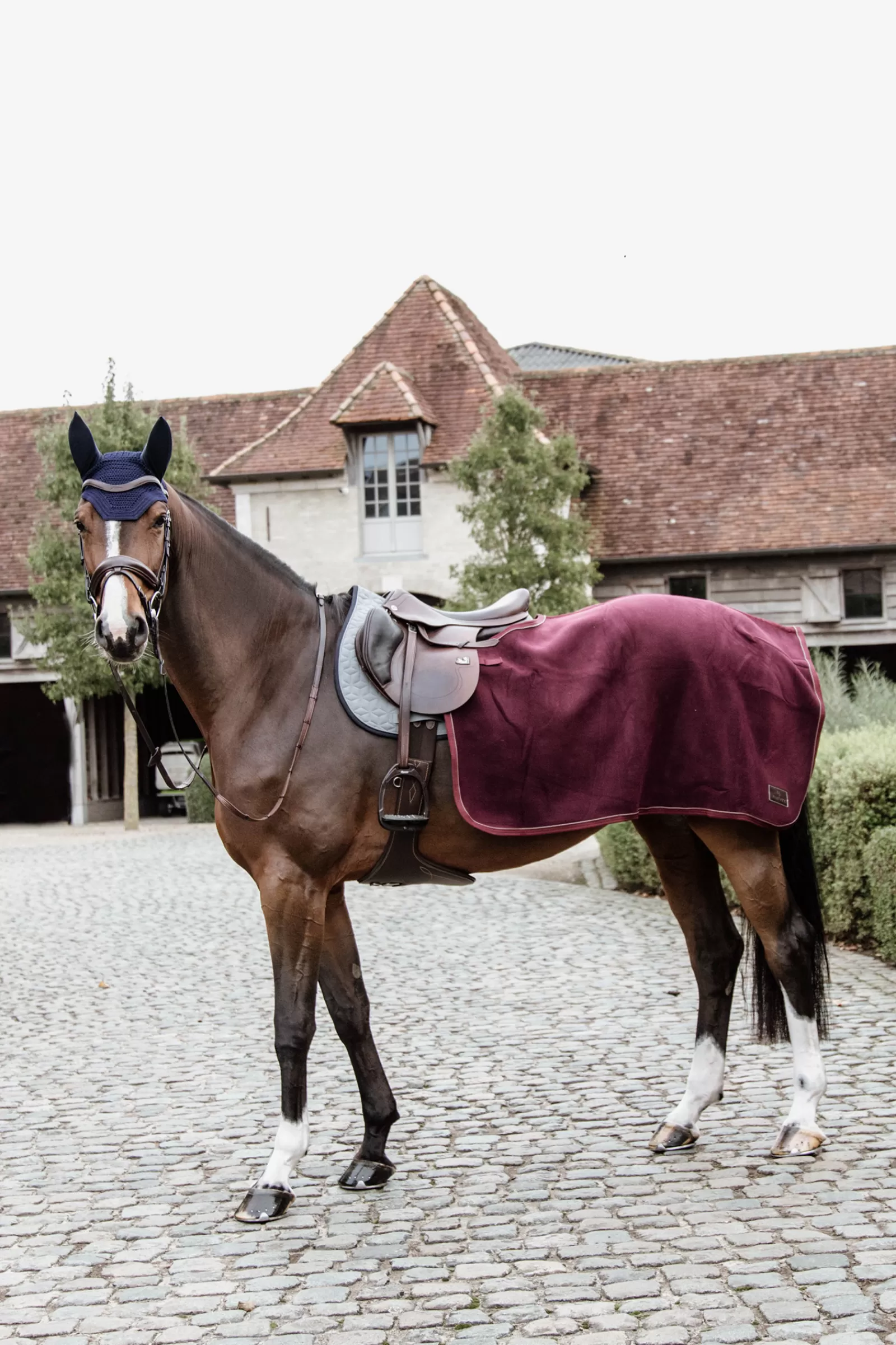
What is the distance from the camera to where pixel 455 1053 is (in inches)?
242

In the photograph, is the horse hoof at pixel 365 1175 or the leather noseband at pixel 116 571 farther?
the horse hoof at pixel 365 1175

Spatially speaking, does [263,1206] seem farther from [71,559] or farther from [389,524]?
[389,524]

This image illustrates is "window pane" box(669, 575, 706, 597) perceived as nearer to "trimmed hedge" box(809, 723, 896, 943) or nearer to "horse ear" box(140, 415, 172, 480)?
"trimmed hedge" box(809, 723, 896, 943)

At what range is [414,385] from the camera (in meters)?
23.4

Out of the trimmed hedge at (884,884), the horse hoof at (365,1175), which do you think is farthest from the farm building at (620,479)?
the horse hoof at (365,1175)

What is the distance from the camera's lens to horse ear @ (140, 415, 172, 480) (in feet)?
13.4

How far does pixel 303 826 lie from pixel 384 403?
738 inches

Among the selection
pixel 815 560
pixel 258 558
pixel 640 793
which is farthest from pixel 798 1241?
pixel 815 560

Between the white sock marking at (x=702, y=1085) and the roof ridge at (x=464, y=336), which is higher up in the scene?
the roof ridge at (x=464, y=336)

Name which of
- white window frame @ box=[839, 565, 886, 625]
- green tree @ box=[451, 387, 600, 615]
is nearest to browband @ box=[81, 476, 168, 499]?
green tree @ box=[451, 387, 600, 615]

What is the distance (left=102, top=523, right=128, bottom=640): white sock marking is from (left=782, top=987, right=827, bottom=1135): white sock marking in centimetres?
251

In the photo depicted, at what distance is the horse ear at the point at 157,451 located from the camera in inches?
161

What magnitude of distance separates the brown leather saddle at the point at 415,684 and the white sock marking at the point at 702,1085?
1.03 meters

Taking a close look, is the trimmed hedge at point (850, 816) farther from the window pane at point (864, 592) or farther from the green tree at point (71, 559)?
the window pane at point (864, 592)
